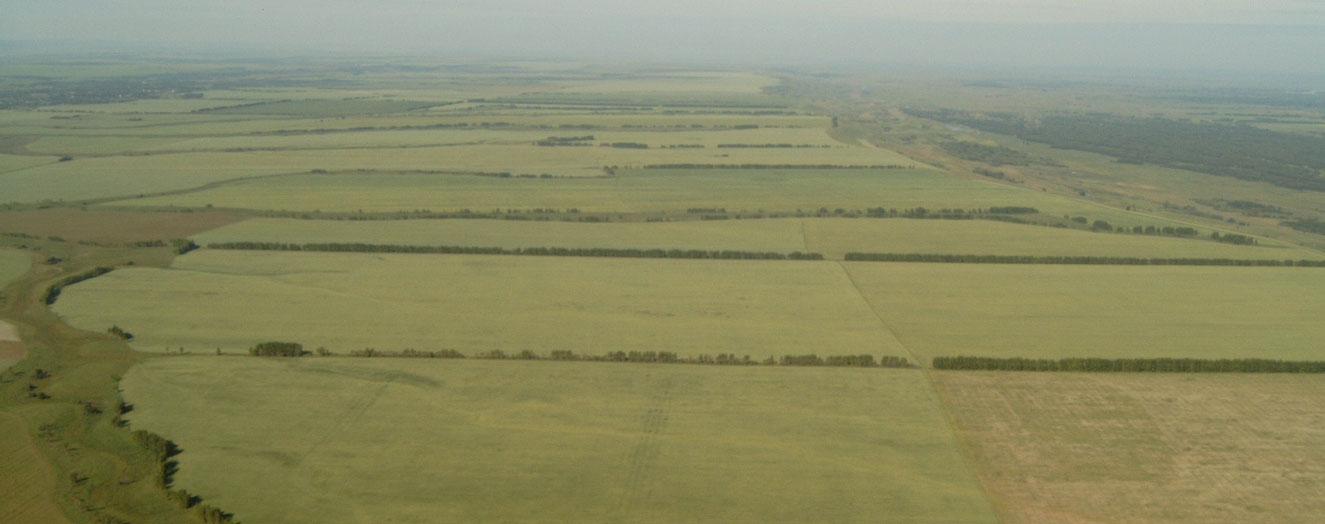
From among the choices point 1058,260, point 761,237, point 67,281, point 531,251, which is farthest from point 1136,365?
point 67,281

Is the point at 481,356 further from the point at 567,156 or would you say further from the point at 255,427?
the point at 567,156

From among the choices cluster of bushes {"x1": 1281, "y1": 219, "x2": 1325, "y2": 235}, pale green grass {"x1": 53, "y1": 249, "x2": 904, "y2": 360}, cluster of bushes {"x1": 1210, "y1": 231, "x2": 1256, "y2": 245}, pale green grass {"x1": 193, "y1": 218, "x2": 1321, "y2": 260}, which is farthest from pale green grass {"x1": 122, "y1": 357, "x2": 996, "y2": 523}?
cluster of bushes {"x1": 1281, "y1": 219, "x2": 1325, "y2": 235}

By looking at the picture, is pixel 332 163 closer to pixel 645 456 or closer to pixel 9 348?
pixel 9 348

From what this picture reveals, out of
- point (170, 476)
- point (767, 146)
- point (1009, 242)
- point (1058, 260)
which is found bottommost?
point (170, 476)

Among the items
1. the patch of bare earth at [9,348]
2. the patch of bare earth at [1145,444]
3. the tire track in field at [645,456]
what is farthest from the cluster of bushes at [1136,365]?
the patch of bare earth at [9,348]

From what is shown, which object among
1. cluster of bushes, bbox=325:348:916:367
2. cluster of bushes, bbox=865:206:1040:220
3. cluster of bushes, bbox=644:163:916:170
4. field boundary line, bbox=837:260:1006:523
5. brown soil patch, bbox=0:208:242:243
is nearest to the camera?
field boundary line, bbox=837:260:1006:523

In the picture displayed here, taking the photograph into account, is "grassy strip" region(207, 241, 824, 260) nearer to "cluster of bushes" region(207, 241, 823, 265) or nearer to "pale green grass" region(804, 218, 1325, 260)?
"cluster of bushes" region(207, 241, 823, 265)

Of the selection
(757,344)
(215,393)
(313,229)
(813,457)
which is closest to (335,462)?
(215,393)
